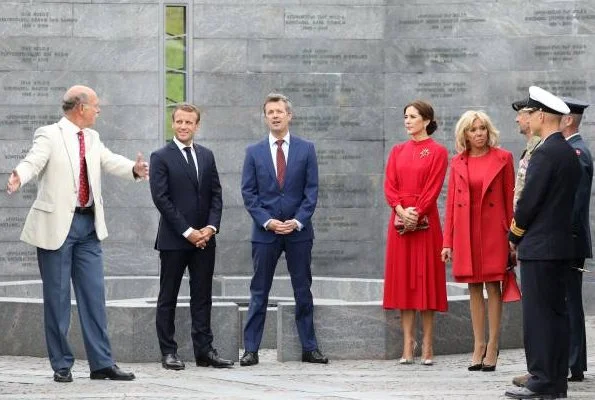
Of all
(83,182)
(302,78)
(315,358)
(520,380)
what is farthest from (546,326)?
(302,78)

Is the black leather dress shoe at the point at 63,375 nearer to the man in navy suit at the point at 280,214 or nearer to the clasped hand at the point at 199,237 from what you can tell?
the clasped hand at the point at 199,237

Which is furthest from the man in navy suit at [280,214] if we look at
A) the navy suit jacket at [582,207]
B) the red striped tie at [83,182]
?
the navy suit jacket at [582,207]

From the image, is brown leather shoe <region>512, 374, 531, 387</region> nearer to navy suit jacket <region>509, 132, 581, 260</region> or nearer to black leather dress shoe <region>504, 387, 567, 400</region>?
black leather dress shoe <region>504, 387, 567, 400</region>

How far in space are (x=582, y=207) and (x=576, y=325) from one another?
0.80 meters

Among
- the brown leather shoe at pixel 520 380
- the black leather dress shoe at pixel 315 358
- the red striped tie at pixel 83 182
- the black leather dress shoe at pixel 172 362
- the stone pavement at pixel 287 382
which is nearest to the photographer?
the stone pavement at pixel 287 382

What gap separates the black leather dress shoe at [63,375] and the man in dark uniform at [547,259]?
2869 mm

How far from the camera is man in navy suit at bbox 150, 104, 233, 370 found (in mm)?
10695

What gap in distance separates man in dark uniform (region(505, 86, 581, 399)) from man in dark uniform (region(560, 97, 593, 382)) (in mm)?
666

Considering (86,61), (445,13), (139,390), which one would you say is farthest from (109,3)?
(139,390)

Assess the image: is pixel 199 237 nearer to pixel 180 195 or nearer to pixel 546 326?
pixel 180 195

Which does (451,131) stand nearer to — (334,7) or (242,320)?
(334,7)

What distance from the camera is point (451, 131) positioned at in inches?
617

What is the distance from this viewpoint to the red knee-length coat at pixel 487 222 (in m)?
10.7

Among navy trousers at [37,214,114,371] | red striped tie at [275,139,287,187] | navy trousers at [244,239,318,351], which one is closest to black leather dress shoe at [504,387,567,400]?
navy trousers at [244,239,318,351]
